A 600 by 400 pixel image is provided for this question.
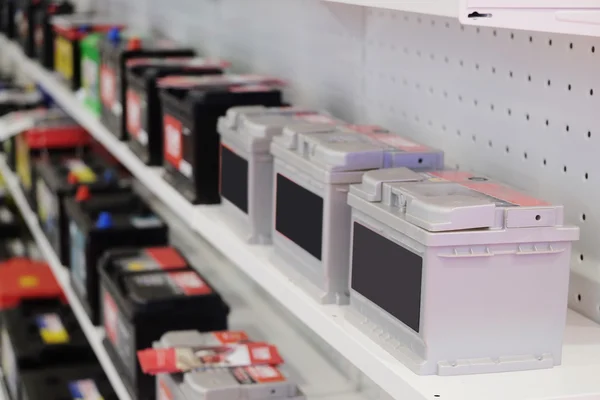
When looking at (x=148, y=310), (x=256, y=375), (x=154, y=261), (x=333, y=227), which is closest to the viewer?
(x=333, y=227)

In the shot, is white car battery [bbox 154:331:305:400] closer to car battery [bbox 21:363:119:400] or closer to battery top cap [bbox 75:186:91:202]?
car battery [bbox 21:363:119:400]

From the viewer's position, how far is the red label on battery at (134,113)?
8.47ft

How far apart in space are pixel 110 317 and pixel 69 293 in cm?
58

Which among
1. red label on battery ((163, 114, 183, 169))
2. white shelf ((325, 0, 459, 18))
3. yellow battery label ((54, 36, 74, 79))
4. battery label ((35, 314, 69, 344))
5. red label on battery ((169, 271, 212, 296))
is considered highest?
white shelf ((325, 0, 459, 18))

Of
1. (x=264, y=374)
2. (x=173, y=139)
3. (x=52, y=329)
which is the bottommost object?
(x=52, y=329)

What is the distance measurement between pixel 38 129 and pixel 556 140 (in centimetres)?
285

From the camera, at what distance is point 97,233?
9.27 feet

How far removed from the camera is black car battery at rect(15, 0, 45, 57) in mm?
4391

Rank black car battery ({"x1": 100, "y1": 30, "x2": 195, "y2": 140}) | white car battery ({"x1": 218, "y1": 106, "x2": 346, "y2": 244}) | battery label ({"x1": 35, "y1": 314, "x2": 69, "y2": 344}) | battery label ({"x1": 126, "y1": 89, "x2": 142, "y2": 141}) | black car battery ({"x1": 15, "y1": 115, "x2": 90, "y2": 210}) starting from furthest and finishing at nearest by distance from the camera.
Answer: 1. black car battery ({"x1": 15, "y1": 115, "x2": 90, "y2": 210})
2. battery label ({"x1": 35, "y1": 314, "x2": 69, "y2": 344})
3. black car battery ({"x1": 100, "y1": 30, "x2": 195, "y2": 140})
4. battery label ({"x1": 126, "y1": 89, "x2": 142, "y2": 141})
5. white car battery ({"x1": 218, "y1": 106, "x2": 346, "y2": 244})

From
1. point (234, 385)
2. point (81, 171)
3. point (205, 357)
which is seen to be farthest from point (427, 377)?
point (81, 171)

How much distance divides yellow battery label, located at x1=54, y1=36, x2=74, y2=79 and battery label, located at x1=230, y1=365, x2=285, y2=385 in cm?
187

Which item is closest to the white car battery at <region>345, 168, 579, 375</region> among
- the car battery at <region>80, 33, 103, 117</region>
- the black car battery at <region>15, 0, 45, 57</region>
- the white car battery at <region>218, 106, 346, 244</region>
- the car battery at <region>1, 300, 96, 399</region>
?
the white car battery at <region>218, 106, 346, 244</region>

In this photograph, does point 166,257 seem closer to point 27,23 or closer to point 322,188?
point 322,188

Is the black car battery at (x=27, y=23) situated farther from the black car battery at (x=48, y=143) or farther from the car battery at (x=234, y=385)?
the car battery at (x=234, y=385)
